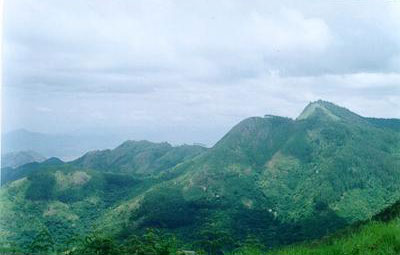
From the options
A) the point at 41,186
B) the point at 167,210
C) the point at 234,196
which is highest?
the point at 41,186

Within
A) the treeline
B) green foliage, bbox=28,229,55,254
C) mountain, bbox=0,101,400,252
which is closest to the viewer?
the treeline

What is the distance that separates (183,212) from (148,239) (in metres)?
147

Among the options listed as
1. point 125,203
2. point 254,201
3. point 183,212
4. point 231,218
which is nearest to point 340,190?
point 254,201

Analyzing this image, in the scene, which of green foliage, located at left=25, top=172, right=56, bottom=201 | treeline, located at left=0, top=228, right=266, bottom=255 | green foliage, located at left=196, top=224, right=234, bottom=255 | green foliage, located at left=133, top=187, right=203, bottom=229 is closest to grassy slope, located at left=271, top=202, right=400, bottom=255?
treeline, located at left=0, top=228, right=266, bottom=255

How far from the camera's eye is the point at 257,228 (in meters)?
136

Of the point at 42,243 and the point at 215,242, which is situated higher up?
the point at 42,243

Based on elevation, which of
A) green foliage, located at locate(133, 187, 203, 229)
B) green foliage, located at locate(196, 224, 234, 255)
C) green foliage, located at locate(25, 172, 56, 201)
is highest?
green foliage, located at locate(196, 224, 234, 255)

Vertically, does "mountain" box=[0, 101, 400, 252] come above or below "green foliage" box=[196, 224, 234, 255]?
below

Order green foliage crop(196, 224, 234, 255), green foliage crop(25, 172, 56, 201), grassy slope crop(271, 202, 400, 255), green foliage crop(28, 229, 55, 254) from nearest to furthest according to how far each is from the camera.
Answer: grassy slope crop(271, 202, 400, 255)
green foliage crop(28, 229, 55, 254)
green foliage crop(196, 224, 234, 255)
green foliage crop(25, 172, 56, 201)

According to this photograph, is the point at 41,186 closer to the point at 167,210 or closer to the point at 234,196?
the point at 167,210

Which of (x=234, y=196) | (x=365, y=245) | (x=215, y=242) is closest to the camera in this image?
(x=365, y=245)

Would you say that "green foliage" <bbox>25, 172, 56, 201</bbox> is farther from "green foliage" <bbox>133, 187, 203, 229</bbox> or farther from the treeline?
the treeline

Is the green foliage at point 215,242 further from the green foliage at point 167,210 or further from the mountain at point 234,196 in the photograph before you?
the green foliage at point 167,210

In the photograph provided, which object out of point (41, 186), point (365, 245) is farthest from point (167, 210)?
point (365, 245)
